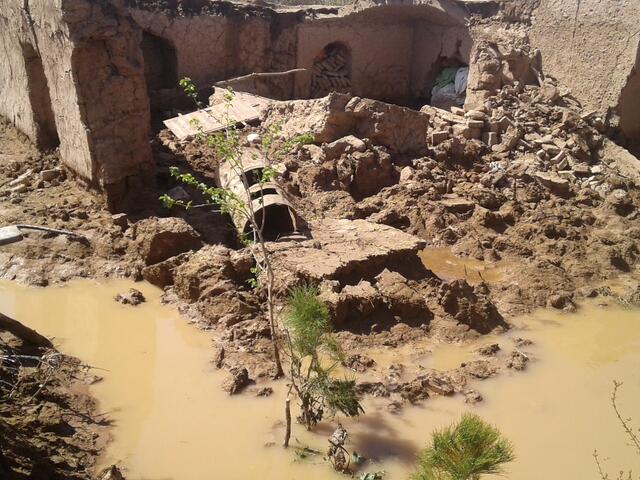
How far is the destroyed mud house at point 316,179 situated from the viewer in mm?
6203

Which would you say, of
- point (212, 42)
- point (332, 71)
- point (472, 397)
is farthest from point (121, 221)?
point (332, 71)

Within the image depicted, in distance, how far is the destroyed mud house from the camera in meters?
6.20

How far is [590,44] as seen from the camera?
10.2 meters

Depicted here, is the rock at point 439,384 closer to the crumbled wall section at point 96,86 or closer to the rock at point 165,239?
the rock at point 165,239

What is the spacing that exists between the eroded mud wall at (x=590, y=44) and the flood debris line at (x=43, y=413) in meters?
8.81

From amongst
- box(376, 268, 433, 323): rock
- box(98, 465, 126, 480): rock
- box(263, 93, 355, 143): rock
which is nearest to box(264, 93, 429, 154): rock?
box(263, 93, 355, 143): rock

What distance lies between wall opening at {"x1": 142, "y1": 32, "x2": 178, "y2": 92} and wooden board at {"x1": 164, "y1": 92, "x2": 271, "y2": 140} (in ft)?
6.41

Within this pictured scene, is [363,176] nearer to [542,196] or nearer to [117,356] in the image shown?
[542,196]

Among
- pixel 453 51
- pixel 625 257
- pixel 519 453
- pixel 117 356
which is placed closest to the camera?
pixel 519 453

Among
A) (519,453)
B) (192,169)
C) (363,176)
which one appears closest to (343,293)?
(519,453)

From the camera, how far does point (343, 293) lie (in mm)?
6168

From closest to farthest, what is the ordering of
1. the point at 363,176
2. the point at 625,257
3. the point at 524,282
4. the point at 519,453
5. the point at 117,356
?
the point at 519,453 < the point at 117,356 < the point at 524,282 < the point at 625,257 < the point at 363,176

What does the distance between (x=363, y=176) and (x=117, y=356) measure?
453 cm

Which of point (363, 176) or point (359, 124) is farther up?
point (359, 124)
